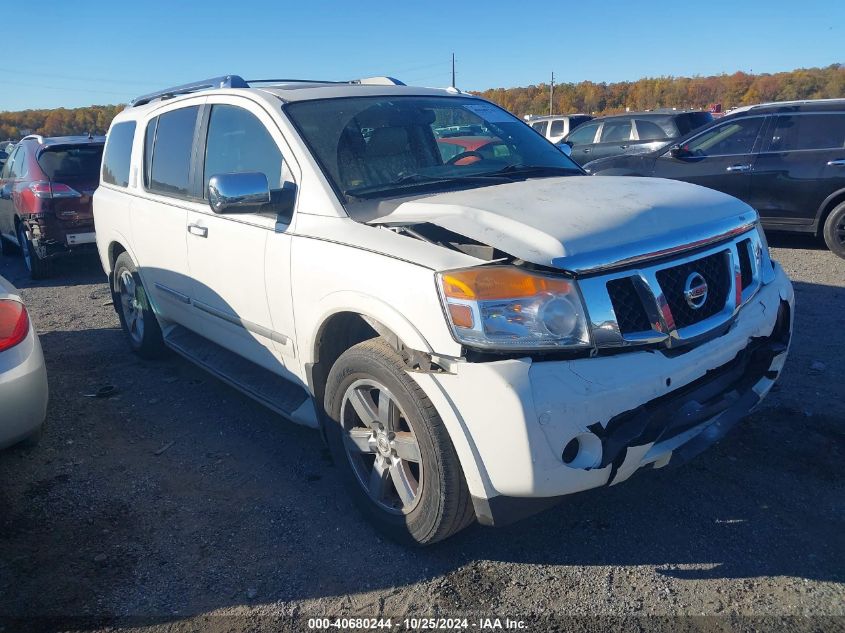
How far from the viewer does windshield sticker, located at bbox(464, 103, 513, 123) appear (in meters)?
4.34

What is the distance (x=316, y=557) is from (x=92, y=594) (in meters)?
0.90

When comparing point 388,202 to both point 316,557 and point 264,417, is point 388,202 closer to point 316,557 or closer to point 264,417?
point 316,557

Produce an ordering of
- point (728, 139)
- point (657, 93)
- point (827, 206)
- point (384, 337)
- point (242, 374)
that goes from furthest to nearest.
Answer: point (657, 93) < point (728, 139) < point (827, 206) < point (242, 374) < point (384, 337)

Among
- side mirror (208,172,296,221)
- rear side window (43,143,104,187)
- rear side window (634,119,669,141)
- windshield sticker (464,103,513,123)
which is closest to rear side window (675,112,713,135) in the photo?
rear side window (634,119,669,141)

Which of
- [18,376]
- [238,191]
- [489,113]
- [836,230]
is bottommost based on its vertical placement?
[836,230]

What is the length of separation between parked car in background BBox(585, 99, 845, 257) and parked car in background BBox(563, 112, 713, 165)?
452 centimetres

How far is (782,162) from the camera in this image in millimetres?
8148

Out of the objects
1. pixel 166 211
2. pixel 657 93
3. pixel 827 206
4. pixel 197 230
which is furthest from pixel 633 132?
pixel 657 93

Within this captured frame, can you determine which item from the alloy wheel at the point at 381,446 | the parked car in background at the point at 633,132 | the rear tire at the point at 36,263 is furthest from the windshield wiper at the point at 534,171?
the parked car in background at the point at 633,132

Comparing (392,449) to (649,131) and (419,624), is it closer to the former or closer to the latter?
(419,624)

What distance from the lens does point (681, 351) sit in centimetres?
259

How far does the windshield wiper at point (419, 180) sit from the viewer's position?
337 centimetres

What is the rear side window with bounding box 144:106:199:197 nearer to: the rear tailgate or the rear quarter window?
the rear tailgate

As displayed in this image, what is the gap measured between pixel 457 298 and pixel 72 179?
8.28 m
